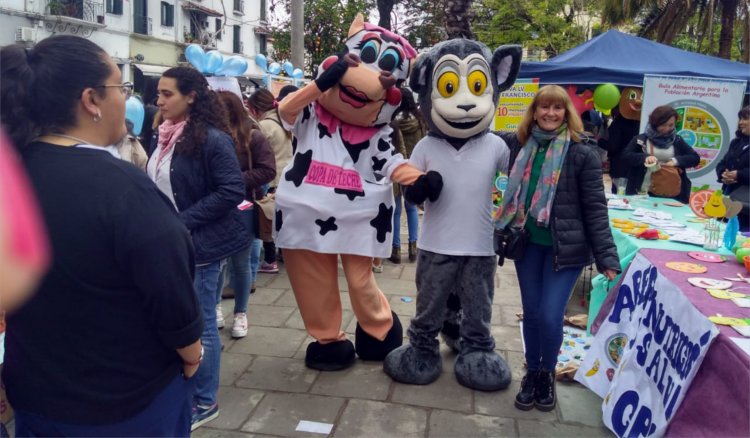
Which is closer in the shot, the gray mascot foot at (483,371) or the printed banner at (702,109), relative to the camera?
the gray mascot foot at (483,371)

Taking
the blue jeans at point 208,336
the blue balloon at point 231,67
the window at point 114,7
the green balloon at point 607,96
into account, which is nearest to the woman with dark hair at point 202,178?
the blue jeans at point 208,336

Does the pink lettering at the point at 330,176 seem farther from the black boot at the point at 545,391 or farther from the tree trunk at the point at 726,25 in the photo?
the tree trunk at the point at 726,25

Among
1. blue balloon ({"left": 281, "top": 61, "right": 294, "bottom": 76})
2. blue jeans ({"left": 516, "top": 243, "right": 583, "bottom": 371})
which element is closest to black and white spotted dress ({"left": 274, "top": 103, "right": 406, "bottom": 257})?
blue jeans ({"left": 516, "top": 243, "right": 583, "bottom": 371})

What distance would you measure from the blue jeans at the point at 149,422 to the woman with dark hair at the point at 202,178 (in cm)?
107

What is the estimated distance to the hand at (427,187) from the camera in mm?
3303

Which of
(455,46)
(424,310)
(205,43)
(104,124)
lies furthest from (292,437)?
(205,43)

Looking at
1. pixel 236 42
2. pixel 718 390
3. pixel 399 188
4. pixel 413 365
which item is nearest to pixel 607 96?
pixel 399 188

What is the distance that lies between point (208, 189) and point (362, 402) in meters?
1.43

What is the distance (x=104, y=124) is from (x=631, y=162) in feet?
16.6

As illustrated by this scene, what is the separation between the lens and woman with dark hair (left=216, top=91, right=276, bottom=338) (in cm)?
397

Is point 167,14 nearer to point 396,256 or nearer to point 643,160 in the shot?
point 396,256

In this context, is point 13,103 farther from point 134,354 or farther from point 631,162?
point 631,162

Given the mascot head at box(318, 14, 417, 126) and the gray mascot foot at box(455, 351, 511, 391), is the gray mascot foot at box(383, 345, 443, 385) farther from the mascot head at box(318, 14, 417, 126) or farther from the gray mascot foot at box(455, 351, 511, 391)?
the mascot head at box(318, 14, 417, 126)

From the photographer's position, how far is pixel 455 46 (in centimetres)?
342
